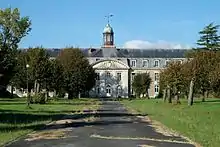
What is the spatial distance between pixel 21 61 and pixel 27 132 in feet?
206

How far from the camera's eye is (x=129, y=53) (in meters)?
158

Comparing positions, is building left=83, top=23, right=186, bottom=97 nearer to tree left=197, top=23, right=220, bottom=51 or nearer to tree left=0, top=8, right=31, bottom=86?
tree left=197, top=23, right=220, bottom=51

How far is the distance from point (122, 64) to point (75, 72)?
50011mm

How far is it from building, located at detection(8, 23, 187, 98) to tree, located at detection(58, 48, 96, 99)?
131 ft

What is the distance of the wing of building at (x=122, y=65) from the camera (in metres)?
151

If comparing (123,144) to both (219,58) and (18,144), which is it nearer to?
(18,144)

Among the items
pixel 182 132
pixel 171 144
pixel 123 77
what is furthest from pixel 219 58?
pixel 123 77

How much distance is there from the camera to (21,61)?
8444 centimetres

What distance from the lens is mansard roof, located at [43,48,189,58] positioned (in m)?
156

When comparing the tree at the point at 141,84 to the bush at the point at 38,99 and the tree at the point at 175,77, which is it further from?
the bush at the point at 38,99

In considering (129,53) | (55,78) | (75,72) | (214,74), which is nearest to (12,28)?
(55,78)

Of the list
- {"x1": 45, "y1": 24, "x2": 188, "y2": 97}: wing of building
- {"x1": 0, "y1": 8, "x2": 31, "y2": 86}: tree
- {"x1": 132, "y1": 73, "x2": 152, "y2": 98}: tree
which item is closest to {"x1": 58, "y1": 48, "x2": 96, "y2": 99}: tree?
{"x1": 132, "y1": 73, "x2": 152, "y2": 98}: tree

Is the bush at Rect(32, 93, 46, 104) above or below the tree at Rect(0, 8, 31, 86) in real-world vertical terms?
below

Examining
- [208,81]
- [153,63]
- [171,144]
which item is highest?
[153,63]
